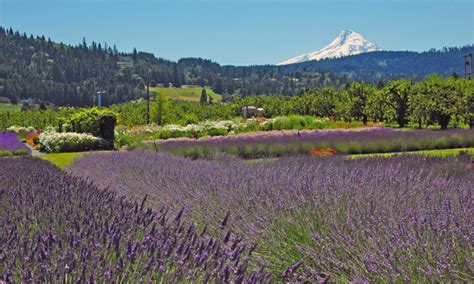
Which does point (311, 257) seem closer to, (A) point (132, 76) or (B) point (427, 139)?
(B) point (427, 139)

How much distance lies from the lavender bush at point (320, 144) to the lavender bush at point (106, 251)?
1109 cm

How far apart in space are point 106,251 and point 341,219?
2.07 metres

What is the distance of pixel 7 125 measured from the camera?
158 feet

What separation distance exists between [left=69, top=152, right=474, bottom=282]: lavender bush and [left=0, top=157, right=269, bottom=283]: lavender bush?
0.43m

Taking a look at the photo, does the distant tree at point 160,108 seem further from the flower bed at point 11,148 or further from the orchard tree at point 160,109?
the flower bed at point 11,148

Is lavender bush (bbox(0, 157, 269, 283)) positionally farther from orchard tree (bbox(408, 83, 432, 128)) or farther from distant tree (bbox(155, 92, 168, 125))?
distant tree (bbox(155, 92, 168, 125))

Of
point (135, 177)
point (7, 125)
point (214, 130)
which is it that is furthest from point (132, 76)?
point (135, 177)

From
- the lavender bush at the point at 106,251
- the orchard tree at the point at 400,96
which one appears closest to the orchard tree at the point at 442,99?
the orchard tree at the point at 400,96

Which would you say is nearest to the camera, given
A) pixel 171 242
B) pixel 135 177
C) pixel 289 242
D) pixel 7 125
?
pixel 171 242

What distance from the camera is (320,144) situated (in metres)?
17.4

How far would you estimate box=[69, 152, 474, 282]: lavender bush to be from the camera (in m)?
3.28

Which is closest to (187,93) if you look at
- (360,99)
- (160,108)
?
(360,99)

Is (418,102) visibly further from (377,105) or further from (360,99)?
(360,99)

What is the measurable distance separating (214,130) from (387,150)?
10.6 m
